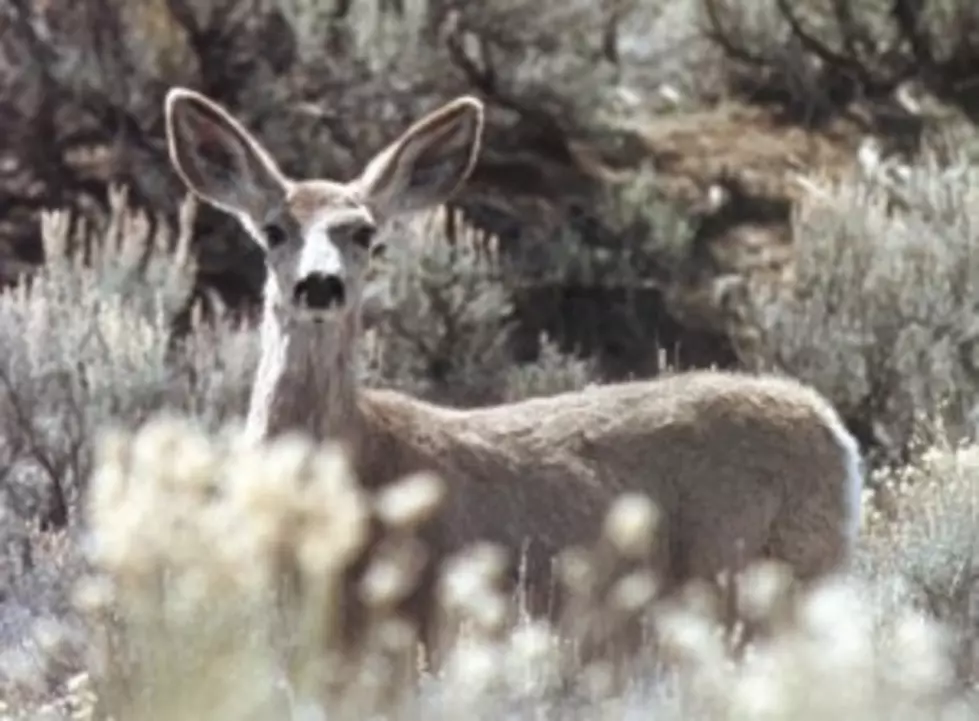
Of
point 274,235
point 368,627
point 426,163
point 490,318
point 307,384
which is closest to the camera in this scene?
point 368,627

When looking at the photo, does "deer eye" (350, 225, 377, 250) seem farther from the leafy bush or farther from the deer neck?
the leafy bush

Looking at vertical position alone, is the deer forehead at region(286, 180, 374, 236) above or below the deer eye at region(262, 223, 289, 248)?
above

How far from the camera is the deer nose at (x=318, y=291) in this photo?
7586 mm

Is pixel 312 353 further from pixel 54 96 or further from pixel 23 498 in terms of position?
pixel 54 96

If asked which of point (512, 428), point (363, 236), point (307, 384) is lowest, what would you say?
point (512, 428)

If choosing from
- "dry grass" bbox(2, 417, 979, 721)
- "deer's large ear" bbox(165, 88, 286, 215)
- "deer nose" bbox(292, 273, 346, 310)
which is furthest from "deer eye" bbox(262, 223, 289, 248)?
"dry grass" bbox(2, 417, 979, 721)

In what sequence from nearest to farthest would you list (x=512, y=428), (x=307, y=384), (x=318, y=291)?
(x=318, y=291), (x=307, y=384), (x=512, y=428)

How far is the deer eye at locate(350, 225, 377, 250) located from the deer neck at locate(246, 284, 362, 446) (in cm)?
20

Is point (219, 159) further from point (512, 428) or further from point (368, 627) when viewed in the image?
point (368, 627)

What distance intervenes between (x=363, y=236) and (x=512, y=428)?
636 millimetres

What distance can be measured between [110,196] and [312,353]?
4.90 metres

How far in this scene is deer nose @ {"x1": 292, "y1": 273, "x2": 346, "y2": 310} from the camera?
7.59 meters

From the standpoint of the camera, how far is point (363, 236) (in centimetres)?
795

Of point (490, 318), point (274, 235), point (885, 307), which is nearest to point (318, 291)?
point (274, 235)
